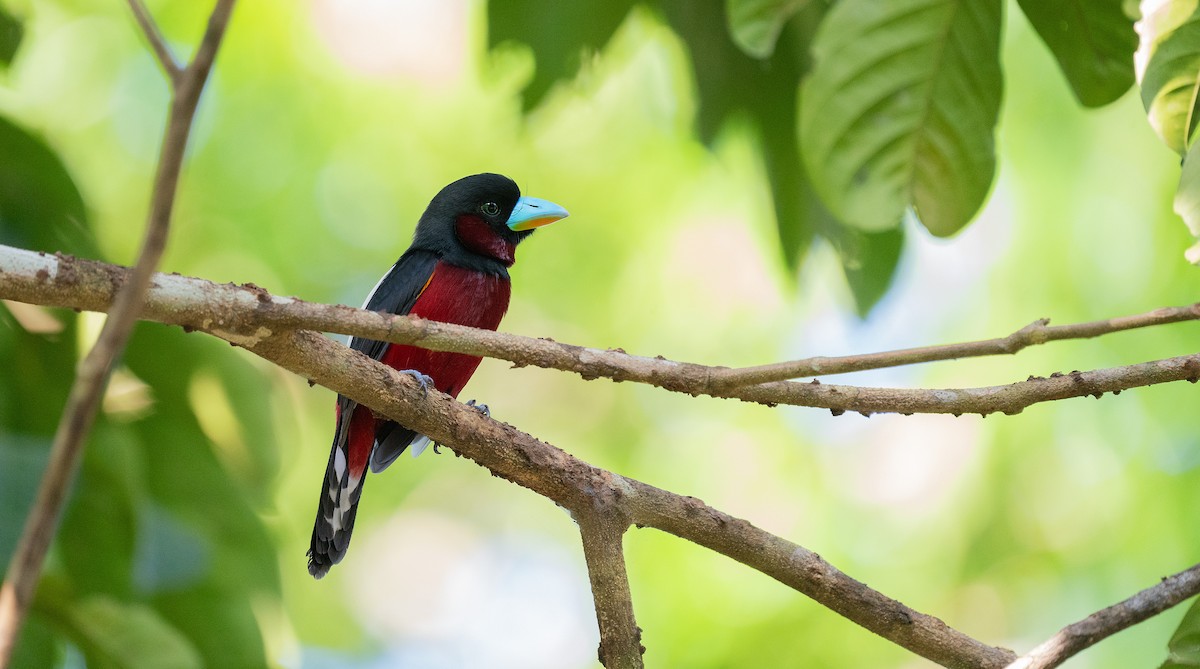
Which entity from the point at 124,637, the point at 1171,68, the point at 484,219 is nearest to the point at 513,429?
the point at 124,637

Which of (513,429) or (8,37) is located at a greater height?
(8,37)

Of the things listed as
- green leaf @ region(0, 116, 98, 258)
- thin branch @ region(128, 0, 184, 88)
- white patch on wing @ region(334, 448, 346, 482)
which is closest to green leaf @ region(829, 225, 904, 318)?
white patch on wing @ region(334, 448, 346, 482)

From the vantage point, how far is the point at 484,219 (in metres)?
4.94

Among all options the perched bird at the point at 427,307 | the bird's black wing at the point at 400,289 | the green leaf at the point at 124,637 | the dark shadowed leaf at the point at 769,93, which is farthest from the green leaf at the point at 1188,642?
the bird's black wing at the point at 400,289

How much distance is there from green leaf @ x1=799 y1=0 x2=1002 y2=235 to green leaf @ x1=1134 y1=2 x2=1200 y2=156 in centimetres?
63

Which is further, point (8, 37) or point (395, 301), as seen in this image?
point (395, 301)

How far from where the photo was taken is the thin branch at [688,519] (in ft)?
8.61

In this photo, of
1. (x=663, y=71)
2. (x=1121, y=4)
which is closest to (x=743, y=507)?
(x=663, y=71)

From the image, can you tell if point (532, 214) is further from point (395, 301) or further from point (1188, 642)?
point (1188, 642)

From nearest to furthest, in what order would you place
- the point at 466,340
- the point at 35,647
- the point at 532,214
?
the point at 466,340 → the point at 35,647 → the point at 532,214

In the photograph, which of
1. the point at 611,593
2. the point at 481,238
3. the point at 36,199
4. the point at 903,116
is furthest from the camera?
the point at 481,238

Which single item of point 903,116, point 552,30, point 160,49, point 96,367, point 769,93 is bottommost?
point 96,367

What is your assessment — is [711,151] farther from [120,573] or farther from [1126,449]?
[1126,449]

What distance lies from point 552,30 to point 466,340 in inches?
83.0
